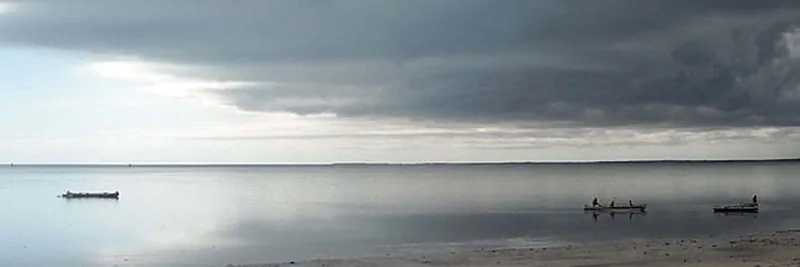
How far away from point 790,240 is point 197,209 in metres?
64.2

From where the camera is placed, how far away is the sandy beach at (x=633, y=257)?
3041 cm

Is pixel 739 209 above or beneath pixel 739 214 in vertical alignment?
above

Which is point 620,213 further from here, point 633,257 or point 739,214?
point 633,257

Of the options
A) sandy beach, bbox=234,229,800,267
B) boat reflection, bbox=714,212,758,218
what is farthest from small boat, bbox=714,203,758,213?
sandy beach, bbox=234,229,800,267

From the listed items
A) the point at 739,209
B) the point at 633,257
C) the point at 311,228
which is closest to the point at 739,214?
the point at 739,209

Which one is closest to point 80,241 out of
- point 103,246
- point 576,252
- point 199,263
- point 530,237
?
point 103,246

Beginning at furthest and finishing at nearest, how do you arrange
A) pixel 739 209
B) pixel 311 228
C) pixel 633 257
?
pixel 739 209 → pixel 311 228 → pixel 633 257

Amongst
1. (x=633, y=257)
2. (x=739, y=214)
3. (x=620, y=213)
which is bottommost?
(x=633, y=257)

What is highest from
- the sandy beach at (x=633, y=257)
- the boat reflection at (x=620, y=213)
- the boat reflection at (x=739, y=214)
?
the boat reflection at (x=620, y=213)

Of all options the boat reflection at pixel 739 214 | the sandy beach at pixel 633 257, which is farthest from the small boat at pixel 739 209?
the sandy beach at pixel 633 257

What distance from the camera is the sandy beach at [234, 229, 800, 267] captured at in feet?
99.8

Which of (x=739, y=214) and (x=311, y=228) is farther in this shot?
(x=739, y=214)

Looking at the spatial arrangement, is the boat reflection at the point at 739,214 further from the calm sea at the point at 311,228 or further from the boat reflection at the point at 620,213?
the boat reflection at the point at 620,213

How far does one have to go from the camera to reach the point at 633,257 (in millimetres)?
32875
